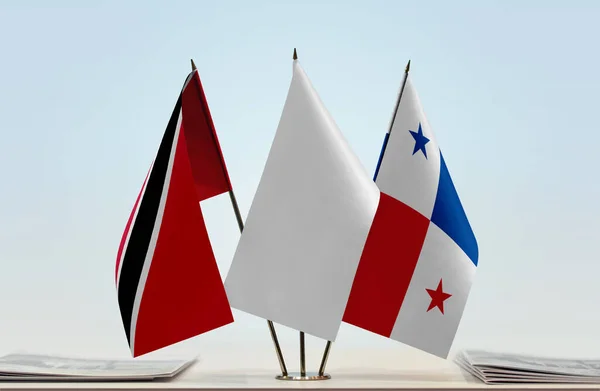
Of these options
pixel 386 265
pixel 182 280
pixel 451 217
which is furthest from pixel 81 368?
pixel 451 217

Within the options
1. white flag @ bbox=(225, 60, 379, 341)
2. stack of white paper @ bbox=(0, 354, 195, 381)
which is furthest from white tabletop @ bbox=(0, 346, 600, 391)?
white flag @ bbox=(225, 60, 379, 341)

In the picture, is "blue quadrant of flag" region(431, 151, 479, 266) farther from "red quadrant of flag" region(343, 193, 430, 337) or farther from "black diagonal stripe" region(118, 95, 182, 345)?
"black diagonal stripe" region(118, 95, 182, 345)

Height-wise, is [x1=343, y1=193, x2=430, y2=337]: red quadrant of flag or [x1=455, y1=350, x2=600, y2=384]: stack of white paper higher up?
[x1=343, y1=193, x2=430, y2=337]: red quadrant of flag

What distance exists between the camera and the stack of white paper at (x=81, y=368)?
145cm

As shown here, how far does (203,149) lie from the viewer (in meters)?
1.56

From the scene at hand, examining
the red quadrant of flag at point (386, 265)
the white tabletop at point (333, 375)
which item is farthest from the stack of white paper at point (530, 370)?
the red quadrant of flag at point (386, 265)

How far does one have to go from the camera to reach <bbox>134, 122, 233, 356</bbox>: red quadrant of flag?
4.62 ft

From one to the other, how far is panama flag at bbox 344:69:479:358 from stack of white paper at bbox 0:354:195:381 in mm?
350

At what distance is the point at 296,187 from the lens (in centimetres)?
144

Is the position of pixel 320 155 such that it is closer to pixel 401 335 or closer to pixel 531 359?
pixel 401 335

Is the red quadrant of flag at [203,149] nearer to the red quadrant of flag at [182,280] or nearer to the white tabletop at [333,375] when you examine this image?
the red quadrant of flag at [182,280]

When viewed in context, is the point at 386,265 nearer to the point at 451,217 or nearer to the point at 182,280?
the point at 451,217

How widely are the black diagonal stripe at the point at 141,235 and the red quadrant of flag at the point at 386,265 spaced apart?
0.38 metres

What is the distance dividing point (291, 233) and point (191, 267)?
0.17 metres
